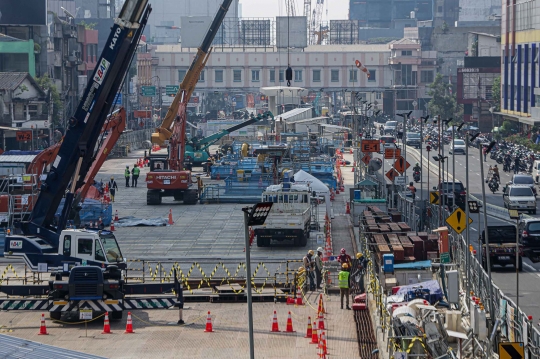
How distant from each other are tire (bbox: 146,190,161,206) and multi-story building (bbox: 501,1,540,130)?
45891 millimetres

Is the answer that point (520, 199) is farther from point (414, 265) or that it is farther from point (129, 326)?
point (129, 326)

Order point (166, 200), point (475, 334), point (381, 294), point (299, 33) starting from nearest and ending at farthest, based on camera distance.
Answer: point (475, 334) → point (381, 294) → point (166, 200) → point (299, 33)

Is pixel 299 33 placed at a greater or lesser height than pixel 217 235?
greater

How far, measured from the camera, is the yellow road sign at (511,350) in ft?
65.4

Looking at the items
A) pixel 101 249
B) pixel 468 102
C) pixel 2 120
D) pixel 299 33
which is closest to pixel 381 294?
pixel 101 249

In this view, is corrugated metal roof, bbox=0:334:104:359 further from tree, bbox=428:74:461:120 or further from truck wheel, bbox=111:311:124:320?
tree, bbox=428:74:461:120

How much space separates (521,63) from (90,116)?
80.8 metres

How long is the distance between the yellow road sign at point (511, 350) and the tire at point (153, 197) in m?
44.1

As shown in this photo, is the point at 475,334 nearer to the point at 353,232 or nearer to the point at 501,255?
the point at 501,255

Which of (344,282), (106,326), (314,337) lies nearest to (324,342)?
(314,337)

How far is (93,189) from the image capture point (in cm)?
5703

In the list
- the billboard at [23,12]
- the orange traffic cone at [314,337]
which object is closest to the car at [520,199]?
the orange traffic cone at [314,337]

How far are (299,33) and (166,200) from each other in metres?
105

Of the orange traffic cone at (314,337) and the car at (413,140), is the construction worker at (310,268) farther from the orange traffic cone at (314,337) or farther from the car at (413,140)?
the car at (413,140)
